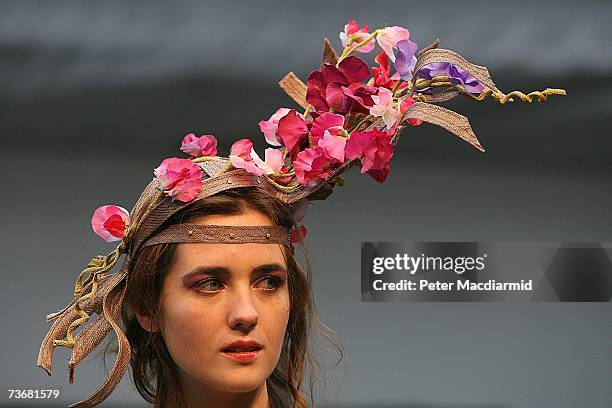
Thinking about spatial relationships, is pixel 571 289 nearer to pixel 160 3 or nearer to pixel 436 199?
pixel 436 199

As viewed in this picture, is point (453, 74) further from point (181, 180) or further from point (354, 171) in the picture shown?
point (354, 171)

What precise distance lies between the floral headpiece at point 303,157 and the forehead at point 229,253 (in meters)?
0.01

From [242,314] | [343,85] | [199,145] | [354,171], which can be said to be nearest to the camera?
[242,314]

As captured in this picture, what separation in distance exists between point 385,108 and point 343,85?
10cm

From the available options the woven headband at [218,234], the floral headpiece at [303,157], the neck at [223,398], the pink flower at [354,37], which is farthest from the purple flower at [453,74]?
the neck at [223,398]

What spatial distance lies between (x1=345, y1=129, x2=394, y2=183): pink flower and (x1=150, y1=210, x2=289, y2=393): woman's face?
0.21 m

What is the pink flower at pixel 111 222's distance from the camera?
1976mm

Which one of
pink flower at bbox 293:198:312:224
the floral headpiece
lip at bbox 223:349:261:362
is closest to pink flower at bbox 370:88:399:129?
the floral headpiece

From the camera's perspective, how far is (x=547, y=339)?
126 inches

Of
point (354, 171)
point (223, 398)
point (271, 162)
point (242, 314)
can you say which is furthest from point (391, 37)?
point (354, 171)

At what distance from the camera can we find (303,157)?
74.4 inches

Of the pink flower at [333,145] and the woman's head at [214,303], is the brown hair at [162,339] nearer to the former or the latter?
the woman's head at [214,303]

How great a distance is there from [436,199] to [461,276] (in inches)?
8.8

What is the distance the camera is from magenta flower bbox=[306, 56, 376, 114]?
1.91 m
